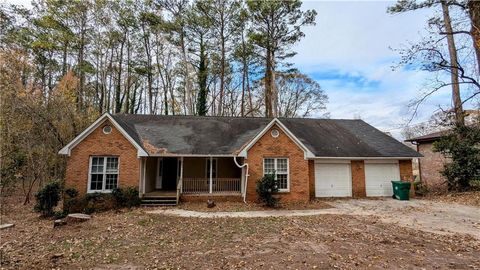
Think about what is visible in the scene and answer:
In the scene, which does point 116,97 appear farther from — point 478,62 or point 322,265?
point 478,62

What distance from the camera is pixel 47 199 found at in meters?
11.9

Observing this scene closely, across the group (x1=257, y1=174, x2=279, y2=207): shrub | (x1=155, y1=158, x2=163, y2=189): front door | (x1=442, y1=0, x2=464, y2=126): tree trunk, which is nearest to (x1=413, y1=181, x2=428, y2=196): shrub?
(x1=442, y1=0, x2=464, y2=126): tree trunk

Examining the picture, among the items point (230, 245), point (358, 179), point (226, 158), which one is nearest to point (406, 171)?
point (358, 179)

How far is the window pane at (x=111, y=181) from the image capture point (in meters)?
13.7

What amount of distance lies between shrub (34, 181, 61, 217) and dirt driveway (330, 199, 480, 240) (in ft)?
41.2

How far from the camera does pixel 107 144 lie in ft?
45.4

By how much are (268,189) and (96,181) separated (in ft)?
27.9

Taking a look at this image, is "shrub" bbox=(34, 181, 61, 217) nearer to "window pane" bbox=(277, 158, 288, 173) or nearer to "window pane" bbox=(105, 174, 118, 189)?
"window pane" bbox=(105, 174, 118, 189)

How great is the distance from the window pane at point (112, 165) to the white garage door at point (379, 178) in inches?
574

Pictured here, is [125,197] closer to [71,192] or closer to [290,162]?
[71,192]

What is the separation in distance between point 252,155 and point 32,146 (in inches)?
495

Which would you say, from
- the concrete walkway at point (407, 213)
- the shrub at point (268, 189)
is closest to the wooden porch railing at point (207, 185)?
the shrub at point (268, 189)

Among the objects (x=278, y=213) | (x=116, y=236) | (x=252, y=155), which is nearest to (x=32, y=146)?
(x=116, y=236)

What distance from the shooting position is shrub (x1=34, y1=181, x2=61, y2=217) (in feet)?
38.8
